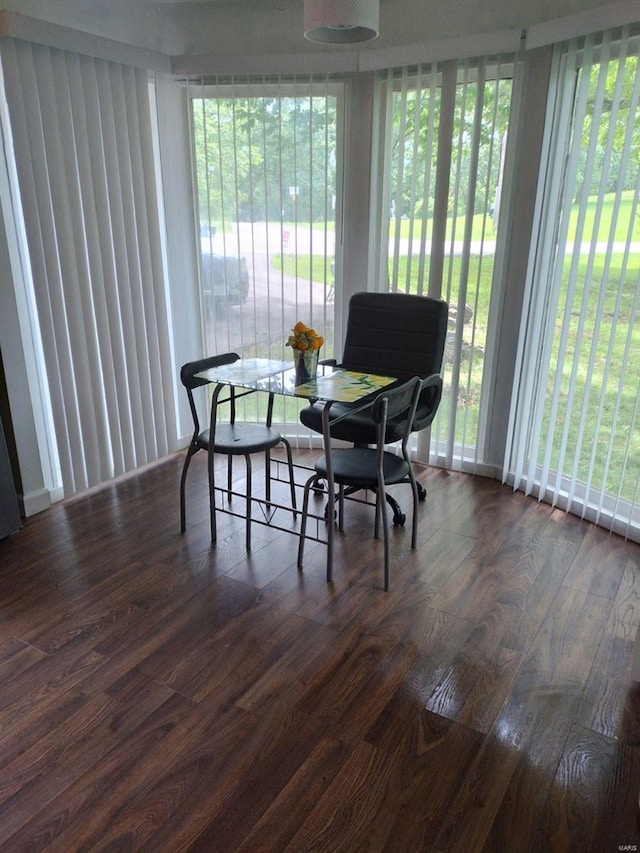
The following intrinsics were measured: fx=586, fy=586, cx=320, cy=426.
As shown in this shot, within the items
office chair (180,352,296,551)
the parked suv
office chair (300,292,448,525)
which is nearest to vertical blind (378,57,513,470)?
office chair (300,292,448,525)

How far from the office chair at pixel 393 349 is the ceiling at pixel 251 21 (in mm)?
1402

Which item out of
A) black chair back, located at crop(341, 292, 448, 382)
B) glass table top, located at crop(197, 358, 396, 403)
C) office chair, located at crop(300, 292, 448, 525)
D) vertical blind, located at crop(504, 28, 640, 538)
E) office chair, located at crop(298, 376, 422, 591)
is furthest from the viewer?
black chair back, located at crop(341, 292, 448, 382)

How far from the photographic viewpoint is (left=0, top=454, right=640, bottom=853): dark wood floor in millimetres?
Result: 1563

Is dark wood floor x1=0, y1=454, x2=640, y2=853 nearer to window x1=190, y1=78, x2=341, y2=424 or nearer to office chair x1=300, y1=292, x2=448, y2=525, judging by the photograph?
office chair x1=300, y1=292, x2=448, y2=525

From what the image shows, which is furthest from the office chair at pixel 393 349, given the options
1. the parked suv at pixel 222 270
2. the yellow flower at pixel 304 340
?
the parked suv at pixel 222 270

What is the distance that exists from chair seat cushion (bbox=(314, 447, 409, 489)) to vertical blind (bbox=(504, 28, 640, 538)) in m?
1.00

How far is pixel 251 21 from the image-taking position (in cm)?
345

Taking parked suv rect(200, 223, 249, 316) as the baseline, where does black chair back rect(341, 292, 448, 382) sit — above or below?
below

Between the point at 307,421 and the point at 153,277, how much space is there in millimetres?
1373

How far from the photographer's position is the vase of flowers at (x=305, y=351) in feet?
8.82

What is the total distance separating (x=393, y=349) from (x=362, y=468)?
3.14 ft

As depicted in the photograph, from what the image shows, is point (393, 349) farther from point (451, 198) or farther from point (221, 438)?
point (221, 438)

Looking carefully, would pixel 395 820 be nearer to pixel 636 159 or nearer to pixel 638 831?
pixel 638 831

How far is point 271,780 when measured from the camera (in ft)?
5.49
